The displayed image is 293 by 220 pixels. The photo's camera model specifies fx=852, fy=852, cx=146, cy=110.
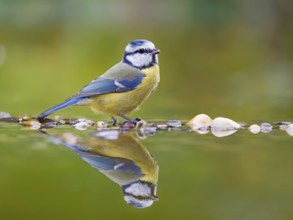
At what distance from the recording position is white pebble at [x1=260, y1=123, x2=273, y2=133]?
4230 millimetres

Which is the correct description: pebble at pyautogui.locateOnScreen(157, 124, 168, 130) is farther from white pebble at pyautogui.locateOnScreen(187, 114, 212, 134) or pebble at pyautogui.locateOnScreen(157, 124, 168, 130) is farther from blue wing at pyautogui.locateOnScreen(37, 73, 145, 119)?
blue wing at pyautogui.locateOnScreen(37, 73, 145, 119)

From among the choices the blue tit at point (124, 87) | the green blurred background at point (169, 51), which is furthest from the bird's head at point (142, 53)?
the green blurred background at point (169, 51)

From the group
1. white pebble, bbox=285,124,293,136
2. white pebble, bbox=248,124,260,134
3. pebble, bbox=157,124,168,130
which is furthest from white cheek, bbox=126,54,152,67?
white pebble, bbox=285,124,293,136

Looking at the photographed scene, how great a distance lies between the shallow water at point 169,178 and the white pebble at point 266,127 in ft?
0.37

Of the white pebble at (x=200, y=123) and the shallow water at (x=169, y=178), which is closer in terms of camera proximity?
the shallow water at (x=169, y=178)

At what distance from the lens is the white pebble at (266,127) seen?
13.9 feet

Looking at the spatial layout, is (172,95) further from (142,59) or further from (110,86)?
(110,86)

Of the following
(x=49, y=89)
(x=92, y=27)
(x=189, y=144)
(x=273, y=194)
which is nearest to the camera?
(x=273, y=194)

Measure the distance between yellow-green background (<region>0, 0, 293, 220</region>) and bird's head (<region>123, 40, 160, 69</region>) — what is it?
1.40ft

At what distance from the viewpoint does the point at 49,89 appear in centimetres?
609

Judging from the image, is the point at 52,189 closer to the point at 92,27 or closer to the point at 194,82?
the point at 194,82

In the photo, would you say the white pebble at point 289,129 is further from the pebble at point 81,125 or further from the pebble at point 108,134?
the pebble at point 81,125

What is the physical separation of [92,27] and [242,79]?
5451 mm

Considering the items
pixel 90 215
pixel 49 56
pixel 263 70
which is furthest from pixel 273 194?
pixel 49 56
